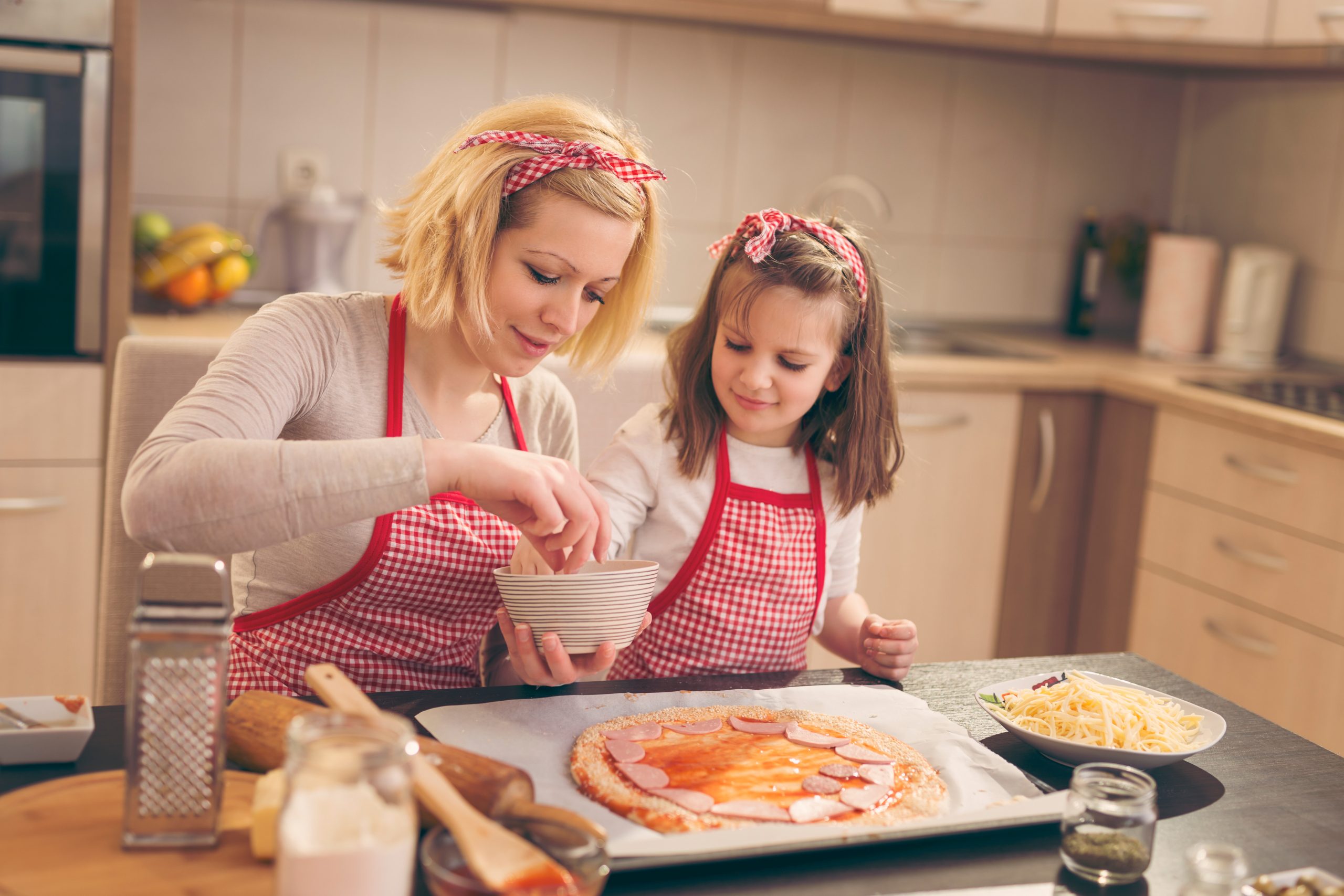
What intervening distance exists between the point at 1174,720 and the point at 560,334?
0.69 m

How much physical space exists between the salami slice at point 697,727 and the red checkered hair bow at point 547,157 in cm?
57

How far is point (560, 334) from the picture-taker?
1305 mm

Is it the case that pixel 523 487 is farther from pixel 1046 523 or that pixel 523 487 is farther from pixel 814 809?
pixel 1046 523

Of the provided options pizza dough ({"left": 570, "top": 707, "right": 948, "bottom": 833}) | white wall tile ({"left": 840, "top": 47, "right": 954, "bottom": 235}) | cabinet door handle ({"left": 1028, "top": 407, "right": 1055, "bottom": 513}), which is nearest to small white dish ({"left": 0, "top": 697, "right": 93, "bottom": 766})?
pizza dough ({"left": 570, "top": 707, "right": 948, "bottom": 833})

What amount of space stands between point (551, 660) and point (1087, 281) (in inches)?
103

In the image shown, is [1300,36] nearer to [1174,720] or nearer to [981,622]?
[981,622]

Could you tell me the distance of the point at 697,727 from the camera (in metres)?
1.03

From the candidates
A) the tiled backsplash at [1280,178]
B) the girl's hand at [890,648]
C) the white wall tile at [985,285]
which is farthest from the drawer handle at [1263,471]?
the girl's hand at [890,648]

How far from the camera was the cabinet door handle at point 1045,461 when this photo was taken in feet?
8.95

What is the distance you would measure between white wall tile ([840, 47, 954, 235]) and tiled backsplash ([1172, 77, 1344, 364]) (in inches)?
29.1

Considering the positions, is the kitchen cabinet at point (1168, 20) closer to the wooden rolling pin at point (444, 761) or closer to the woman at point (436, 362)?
the woman at point (436, 362)

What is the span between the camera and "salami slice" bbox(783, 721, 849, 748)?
1.01 m

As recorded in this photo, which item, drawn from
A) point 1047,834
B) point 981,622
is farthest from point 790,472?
point 981,622

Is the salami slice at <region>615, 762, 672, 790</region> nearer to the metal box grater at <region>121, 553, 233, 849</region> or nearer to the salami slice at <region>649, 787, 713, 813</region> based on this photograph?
the salami slice at <region>649, 787, 713, 813</region>
